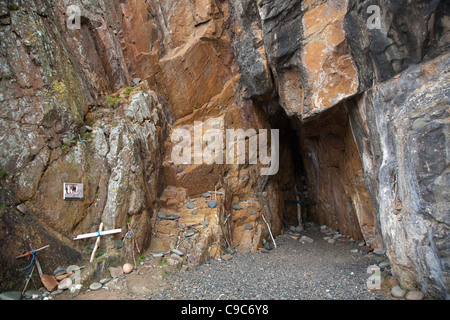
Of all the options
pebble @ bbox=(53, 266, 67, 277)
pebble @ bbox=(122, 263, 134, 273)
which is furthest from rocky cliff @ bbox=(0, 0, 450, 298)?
pebble @ bbox=(122, 263, 134, 273)

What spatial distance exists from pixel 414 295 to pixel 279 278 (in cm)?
300

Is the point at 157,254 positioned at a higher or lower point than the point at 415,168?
lower

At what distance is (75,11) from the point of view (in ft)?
30.4

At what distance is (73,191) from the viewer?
22.8 ft

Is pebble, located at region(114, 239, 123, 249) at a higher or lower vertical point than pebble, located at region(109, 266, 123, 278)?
higher

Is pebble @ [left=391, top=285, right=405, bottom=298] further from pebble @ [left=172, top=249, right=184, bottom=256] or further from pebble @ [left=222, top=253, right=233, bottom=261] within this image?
pebble @ [left=172, top=249, right=184, bottom=256]

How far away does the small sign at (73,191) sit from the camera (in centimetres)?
681

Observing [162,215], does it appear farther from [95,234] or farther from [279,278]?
[279,278]

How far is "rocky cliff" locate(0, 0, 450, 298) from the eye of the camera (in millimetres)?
5945

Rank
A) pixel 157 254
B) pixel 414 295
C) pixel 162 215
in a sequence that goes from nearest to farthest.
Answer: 1. pixel 414 295
2. pixel 157 254
3. pixel 162 215

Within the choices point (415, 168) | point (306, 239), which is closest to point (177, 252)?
point (306, 239)

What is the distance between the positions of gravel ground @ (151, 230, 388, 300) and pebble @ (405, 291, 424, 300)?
45 centimetres
